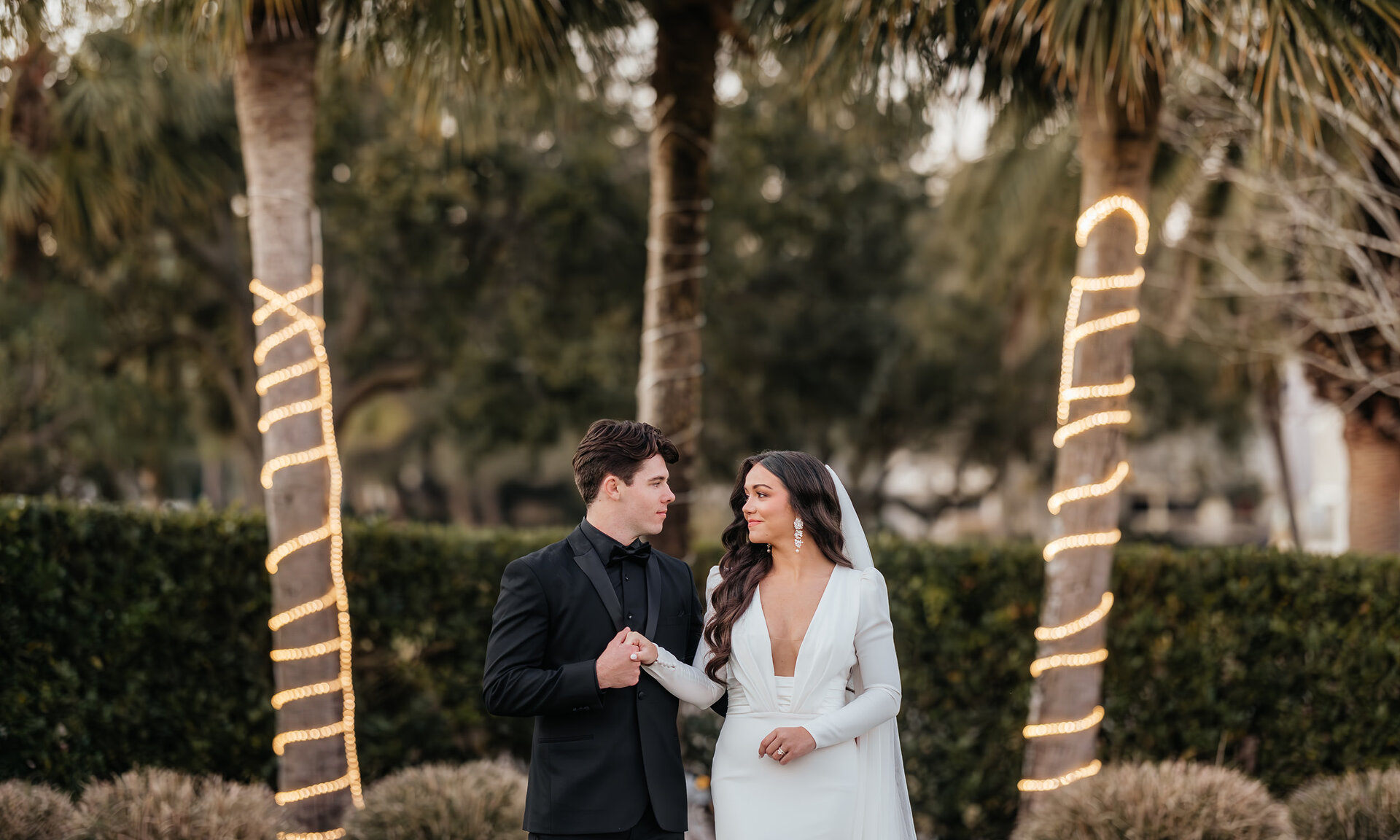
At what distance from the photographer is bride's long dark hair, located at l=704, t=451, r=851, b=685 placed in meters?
3.57

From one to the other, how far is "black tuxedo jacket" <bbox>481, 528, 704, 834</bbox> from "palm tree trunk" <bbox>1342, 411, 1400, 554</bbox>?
8918mm

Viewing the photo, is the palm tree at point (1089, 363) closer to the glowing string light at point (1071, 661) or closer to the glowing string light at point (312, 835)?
the glowing string light at point (1071, 661)

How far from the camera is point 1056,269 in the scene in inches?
593

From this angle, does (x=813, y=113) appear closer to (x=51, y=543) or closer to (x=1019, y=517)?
(x=51, y=543)

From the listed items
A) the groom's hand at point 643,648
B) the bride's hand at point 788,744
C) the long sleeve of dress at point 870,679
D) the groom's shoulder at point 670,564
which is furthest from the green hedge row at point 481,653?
the groom's hand at point 643,648

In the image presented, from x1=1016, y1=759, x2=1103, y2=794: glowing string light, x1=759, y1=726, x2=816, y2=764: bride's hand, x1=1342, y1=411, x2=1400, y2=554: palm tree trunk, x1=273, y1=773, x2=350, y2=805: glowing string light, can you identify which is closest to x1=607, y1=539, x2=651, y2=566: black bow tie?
x1=759, y1=726, x2=816, y2=764: bride's hand

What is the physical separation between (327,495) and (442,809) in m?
1.59

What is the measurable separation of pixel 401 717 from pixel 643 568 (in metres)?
4.01

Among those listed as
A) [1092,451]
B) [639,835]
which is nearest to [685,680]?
[639,835]

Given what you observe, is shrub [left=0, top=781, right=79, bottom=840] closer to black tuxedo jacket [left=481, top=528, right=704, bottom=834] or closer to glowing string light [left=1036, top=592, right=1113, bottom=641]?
black tuxedo jacket [left=481, top=528, right=704, bottom=834]

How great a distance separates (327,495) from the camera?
5.42 meters

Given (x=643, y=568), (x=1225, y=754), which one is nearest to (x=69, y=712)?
(x=643, y=568)

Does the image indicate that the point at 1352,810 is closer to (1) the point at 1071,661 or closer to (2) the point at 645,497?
(1) the point at 1071,661

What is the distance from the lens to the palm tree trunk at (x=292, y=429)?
5.31 m
